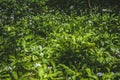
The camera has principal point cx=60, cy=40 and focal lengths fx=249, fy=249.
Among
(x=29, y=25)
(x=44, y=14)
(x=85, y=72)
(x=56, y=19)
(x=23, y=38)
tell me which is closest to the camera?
(x=85, y=72)

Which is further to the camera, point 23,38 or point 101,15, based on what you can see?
point 101,15

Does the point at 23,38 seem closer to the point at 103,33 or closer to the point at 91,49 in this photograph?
the point at 91,49

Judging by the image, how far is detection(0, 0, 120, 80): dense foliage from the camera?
18.4 feet

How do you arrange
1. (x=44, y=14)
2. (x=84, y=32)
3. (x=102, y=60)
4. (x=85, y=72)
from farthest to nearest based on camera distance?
1. (x=44, y=14)
2. (x=84, y=32)
3. (x=102, y=60)
4. (x=85, y=72)

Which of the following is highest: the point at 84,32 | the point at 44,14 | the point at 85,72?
the point at 44,14

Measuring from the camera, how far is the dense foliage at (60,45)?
5617mm

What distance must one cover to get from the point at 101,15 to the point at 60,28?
7.75 ft

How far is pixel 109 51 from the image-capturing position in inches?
264

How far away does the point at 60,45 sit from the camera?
6.76 m

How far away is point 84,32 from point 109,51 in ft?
4.68

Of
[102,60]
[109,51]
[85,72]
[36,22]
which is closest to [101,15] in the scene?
[36,22]

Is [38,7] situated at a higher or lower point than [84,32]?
higher

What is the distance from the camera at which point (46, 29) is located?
26.7 feet

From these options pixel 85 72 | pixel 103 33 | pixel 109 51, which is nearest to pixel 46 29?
pixel 103 33
